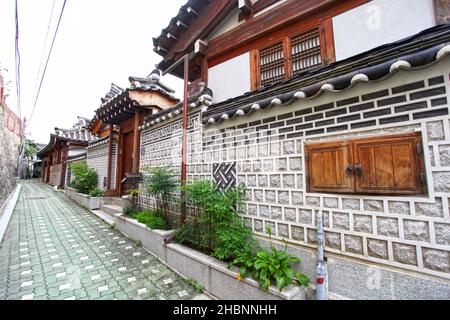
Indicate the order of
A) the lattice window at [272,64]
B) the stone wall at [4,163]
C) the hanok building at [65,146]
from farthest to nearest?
the hanok building at [65,146] → the stone wall at [4,163] → the lattice window at [272,64]

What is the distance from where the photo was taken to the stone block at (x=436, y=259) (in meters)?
2.00

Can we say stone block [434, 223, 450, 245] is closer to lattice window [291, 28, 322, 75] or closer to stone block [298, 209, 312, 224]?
stone block [298, 209, 312, 224]

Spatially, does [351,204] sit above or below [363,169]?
below

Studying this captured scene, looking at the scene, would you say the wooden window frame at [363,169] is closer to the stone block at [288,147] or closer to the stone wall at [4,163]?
the stone block at [288,147]

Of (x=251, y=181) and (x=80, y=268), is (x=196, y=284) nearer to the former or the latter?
(x=251, y=181)

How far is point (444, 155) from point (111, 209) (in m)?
9.43

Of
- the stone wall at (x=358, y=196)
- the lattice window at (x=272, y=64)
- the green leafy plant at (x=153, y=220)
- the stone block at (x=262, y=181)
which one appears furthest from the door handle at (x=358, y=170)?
the green leafy plant at (x=153, y=220)

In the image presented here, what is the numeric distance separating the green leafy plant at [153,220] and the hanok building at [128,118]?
1703 mm

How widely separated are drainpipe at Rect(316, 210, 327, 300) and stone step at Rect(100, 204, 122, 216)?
7.25m

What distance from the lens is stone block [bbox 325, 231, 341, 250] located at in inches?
104

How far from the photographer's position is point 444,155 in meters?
2.05

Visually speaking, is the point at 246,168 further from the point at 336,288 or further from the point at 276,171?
the point at 336,288

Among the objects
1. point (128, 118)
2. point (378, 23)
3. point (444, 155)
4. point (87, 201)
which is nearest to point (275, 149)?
point (444, 155)

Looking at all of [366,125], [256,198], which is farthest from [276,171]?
[366,125]
